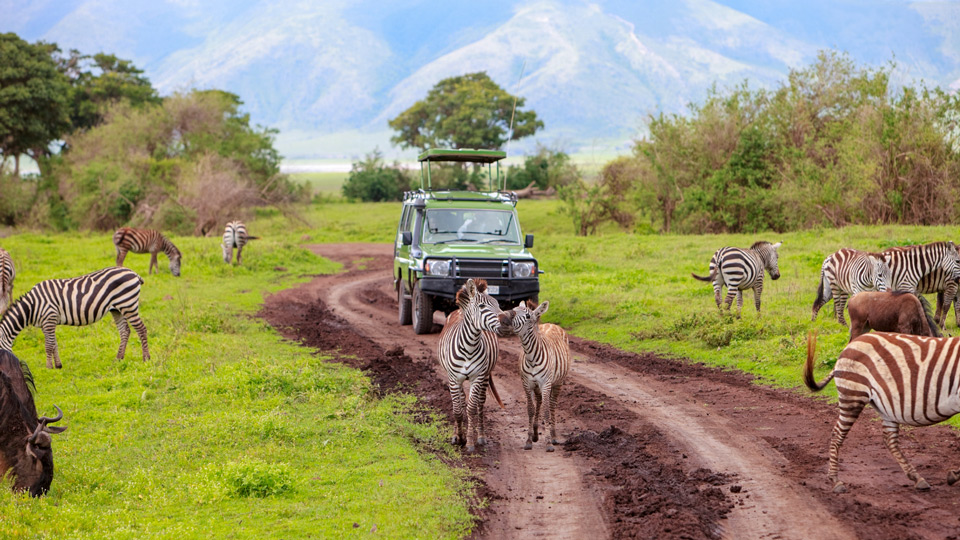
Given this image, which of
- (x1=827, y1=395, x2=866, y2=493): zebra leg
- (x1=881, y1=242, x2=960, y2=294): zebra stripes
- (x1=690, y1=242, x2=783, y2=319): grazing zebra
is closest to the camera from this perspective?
(x1=827, y1=395, x2=866, y2=493): zebra leg

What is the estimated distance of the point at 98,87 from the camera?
57.8 meters

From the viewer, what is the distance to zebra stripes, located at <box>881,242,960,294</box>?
14.2 m

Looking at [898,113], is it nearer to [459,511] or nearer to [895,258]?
[895,258]

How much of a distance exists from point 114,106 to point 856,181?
149ft

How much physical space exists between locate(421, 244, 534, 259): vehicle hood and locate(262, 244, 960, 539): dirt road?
2.78 m

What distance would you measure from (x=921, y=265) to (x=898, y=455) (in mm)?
8062

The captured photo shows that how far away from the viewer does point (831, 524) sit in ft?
21.9

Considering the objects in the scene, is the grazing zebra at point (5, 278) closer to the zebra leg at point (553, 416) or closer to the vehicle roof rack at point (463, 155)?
the vehicle roof rack at point (463, 155)

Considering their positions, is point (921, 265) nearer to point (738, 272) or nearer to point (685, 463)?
point (738, 272)

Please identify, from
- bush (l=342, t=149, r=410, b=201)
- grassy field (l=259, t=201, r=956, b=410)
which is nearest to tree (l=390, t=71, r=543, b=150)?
bush (l=342, t=149, r=410, b=201)

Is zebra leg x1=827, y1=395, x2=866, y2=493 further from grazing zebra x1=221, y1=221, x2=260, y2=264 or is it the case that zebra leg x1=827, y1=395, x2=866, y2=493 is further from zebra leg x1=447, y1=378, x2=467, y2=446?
grazing zebra x1=221, y1=221, x2=260, y2=264

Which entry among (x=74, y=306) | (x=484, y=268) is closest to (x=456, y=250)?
(x=484, y=268)

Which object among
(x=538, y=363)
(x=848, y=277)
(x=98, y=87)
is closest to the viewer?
(x=538, y=363)

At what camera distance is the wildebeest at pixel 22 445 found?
7.61 m
